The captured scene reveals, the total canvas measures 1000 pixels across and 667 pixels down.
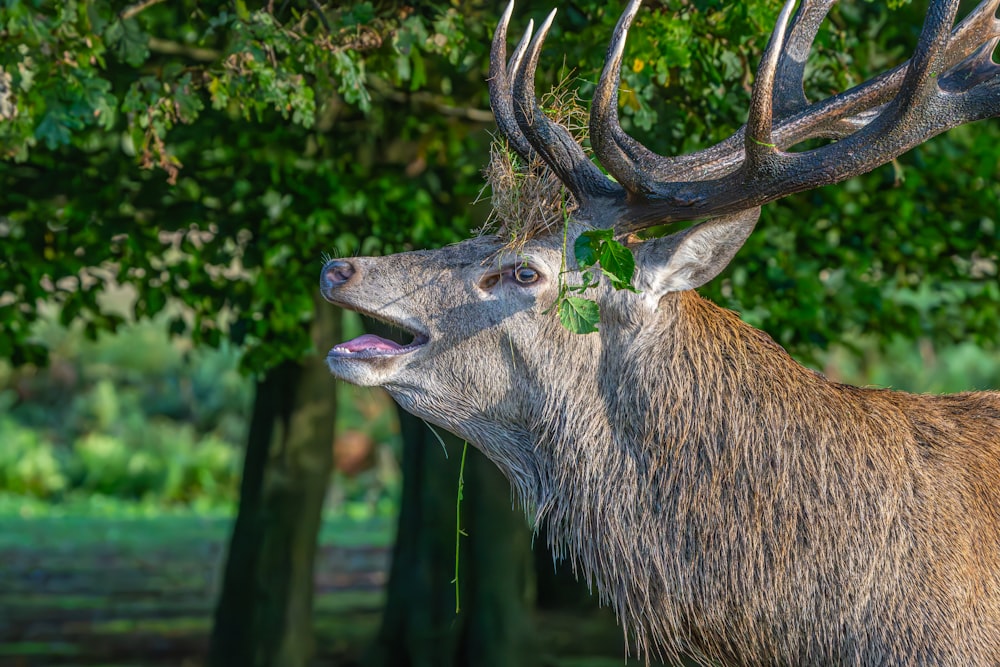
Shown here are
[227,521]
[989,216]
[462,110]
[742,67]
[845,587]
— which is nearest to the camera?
[845,587]

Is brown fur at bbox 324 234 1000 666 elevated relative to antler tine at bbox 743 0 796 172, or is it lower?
lower

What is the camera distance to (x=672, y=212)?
163 inches

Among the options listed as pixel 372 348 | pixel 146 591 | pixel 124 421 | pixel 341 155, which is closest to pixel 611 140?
pixel 372 348

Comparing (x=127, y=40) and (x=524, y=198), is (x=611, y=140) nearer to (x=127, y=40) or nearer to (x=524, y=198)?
(x=524, y=198)

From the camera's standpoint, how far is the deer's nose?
423 cm

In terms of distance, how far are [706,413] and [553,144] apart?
0.94 m

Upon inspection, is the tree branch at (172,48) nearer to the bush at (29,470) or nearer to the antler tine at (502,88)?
the antler tine at (502,88)

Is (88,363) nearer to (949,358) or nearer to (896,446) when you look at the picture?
(949,358)

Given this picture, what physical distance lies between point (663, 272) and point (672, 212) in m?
0.18

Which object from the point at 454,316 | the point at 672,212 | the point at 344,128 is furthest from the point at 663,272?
the point at 344,128

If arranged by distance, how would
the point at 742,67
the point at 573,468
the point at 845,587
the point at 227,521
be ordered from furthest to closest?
the point at 227,521 < the point at 742,67 < the point at 573,468 < the point at 845,587

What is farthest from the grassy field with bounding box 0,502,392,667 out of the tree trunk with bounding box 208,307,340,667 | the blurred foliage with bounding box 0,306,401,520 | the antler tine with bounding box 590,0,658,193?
the antler tine with bounding box 590,0,658,193

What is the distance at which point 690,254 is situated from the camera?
4156 mm

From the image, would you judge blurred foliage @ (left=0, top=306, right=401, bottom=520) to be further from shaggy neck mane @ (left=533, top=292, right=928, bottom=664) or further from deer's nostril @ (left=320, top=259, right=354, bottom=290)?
shaggy neck mane @ (left=533, top=292, right=928, bottom=664)
